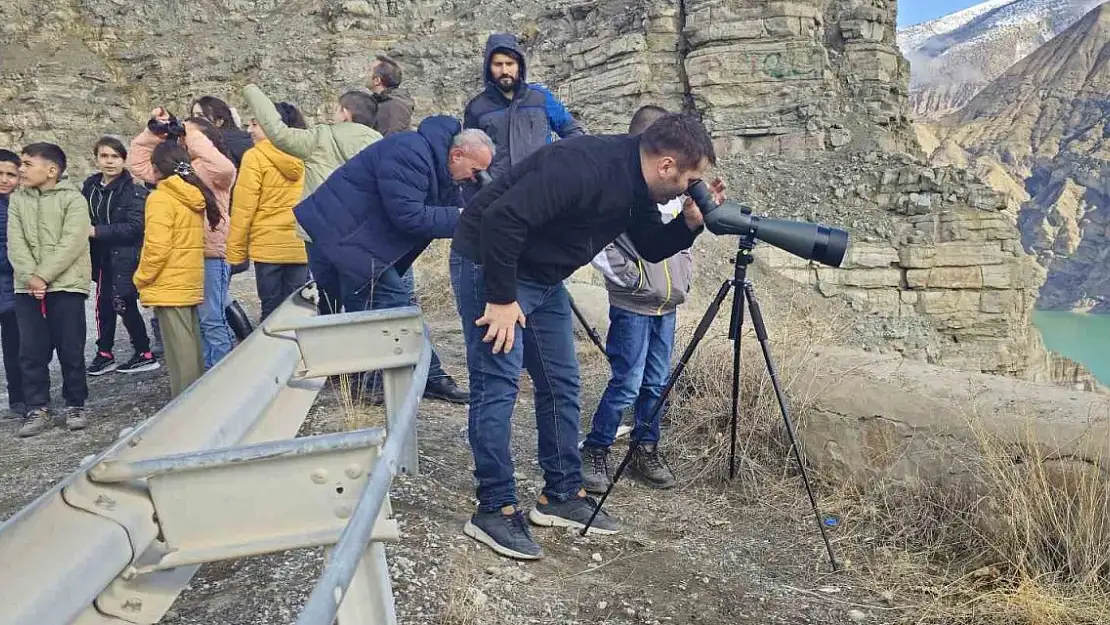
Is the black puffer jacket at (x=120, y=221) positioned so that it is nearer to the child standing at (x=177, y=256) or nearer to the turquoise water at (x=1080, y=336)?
the child standing at (x=177, y=256)

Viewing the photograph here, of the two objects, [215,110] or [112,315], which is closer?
[215,110]

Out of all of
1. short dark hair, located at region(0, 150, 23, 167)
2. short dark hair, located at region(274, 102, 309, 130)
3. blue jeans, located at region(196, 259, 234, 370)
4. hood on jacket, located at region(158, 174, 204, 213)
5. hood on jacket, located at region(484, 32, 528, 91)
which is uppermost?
hood on jacket, located at region(484, 32, 528, 91)

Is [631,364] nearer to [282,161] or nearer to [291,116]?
[282,161]

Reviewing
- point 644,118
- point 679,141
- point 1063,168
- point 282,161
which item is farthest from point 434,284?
point 1063,168

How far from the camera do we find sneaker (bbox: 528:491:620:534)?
342 cm

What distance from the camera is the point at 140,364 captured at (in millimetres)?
6203

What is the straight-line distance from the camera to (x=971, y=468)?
3340mm

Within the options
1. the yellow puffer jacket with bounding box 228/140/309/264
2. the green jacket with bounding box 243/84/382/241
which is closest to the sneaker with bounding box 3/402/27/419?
the yellow puffer jacket with bounding box 228/140/309/264

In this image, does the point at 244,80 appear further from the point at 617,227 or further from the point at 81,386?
the point at 617,227

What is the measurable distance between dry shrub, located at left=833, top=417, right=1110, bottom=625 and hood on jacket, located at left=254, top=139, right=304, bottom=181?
3680 millimetres

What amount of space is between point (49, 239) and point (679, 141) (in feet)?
12.6

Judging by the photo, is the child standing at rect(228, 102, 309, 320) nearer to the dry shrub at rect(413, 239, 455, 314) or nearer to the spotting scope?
the dry shrub at rect(413, 239, 455, 314)

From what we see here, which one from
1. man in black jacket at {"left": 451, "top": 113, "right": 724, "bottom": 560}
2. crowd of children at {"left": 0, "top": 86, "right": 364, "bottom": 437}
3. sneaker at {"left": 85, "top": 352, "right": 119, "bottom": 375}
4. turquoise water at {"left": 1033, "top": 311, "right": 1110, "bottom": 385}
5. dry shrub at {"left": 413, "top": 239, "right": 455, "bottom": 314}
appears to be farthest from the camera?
turquoise water at {"left": 1033, "top": 311, "right": 1110, "bottom": 385}

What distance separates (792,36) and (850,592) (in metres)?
17.6
